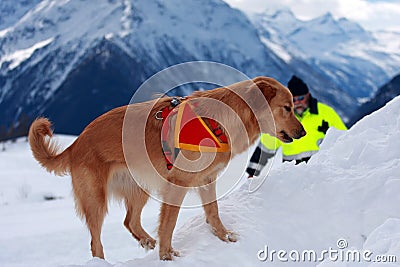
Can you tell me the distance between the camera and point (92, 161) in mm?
4711

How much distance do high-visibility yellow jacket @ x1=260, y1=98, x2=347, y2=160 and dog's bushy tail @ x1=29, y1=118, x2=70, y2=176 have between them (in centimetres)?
406

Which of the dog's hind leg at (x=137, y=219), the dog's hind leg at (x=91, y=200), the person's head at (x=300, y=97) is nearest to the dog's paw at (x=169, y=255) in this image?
the dog's hind leg at (x=91, y=200)

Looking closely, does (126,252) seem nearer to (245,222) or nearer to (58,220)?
(245,222)

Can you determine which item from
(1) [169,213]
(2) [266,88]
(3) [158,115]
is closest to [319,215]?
(2) [266,88]

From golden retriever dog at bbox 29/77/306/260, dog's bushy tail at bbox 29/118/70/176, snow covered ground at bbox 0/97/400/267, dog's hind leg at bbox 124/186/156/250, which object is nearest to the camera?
snow covered ground at bbox 0/97/400/267

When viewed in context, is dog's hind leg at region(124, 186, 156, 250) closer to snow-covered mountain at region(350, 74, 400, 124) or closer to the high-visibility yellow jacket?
the high-visibility yellow jacket

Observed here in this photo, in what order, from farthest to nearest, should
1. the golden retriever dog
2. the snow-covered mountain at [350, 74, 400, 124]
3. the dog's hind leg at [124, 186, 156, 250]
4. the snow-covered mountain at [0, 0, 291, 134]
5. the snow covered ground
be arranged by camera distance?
the snow-covered mountain at [0, 0, 291, 134], the snow-covered mountain at [350, 74, 400, 124], the dog's hind leg at [124, 186, 156, 250], the golden retriever dog, the snow covered ground

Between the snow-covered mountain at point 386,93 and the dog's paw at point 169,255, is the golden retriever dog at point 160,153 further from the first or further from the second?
the snow-covered mountain at point 386,93

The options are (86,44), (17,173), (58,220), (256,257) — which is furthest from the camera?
(86,44)

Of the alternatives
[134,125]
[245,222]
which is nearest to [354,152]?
[245,222]

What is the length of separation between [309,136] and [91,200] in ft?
15.3

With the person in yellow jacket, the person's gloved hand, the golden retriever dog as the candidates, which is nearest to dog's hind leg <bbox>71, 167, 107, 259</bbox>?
the golden retriever dog

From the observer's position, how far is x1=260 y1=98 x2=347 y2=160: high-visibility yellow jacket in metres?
8.02

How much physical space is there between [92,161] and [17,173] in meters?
18.8
